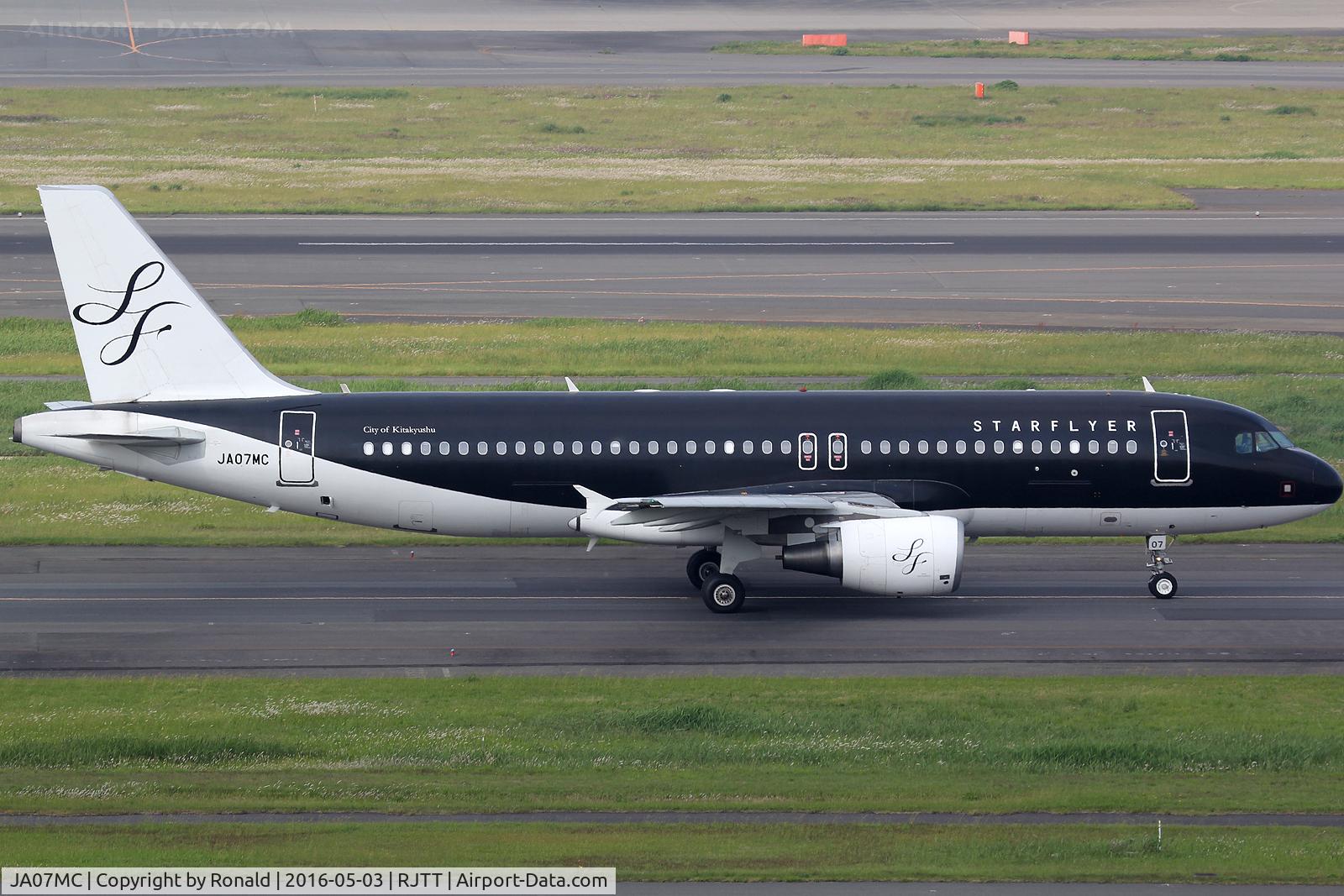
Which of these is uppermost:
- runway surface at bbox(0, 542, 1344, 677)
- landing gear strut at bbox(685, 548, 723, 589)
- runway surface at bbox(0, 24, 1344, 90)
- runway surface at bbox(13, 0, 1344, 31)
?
runway surface at bbox(13, 0, 1344, 31)

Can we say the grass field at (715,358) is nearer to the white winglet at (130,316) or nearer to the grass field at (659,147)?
the white winglet at (130,316)

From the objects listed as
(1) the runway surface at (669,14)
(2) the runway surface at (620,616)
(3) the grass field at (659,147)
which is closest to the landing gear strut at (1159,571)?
(2) the runway surface at (620,616)

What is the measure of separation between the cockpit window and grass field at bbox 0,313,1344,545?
11525mm

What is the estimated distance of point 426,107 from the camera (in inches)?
4528

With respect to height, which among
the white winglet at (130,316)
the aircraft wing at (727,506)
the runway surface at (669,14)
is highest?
the runway surface at (669,14)

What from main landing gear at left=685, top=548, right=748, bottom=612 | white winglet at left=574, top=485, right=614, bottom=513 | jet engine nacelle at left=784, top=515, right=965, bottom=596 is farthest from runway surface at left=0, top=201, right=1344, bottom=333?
jet engine nacelle at left=784, top=515, right=965, bottom=596

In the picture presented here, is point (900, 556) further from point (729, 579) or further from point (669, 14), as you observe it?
point (669, 14)

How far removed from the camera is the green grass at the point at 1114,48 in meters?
136

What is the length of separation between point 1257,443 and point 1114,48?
110762 mm

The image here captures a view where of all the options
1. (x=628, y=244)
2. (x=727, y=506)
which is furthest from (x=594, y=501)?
(x=628, y=244)

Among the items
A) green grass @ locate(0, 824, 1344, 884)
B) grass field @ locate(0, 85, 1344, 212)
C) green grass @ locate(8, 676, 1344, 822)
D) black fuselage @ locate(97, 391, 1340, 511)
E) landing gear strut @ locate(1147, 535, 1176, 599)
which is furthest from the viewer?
grass field @ locate(0, 85, 1344, 212)

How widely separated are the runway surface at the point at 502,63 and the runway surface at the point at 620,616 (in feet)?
285

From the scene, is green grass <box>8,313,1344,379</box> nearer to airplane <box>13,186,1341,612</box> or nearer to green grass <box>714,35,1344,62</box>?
airplane <box>13,186,1341,612</box>

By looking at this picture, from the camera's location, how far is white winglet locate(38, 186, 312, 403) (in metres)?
36.9
